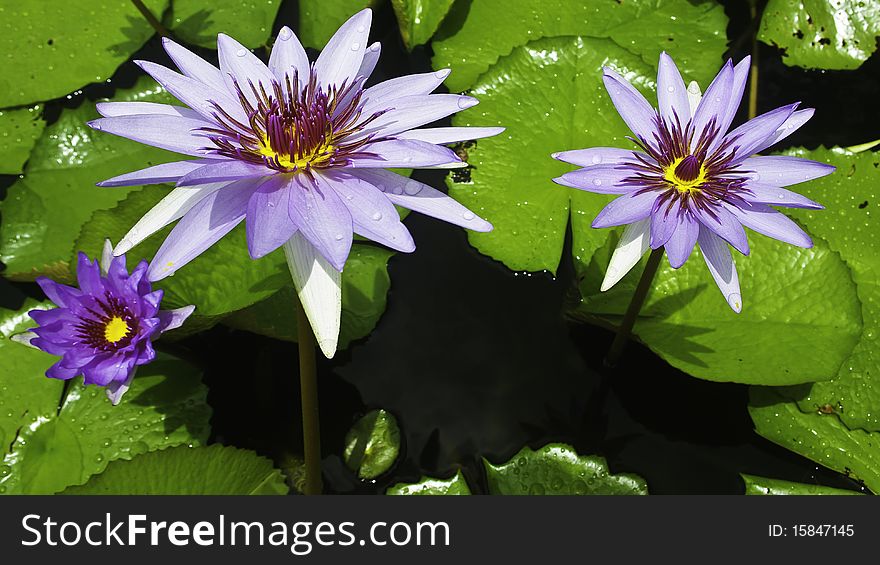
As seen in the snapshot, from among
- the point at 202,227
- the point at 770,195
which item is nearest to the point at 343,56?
the point at 202,227

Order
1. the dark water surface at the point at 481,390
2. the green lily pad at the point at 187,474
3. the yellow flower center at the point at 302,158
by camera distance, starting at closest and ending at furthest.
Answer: the yellow flower center at the point at 302,158 → the green lily pad at the point at 187,474 → the dark water surface at the point at 481,390

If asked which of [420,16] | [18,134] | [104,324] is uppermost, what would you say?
[420,16]

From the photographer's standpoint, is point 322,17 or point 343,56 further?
point 322,17

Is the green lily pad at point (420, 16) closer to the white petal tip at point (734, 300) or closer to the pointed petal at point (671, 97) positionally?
the pointed petal at point (671, 97)

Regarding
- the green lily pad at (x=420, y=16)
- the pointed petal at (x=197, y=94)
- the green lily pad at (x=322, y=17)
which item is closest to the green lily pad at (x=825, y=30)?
the green lily pad at (x=420, y=16)

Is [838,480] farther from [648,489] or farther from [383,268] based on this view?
[383,268]

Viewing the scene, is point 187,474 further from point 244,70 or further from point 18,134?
point 18,134
